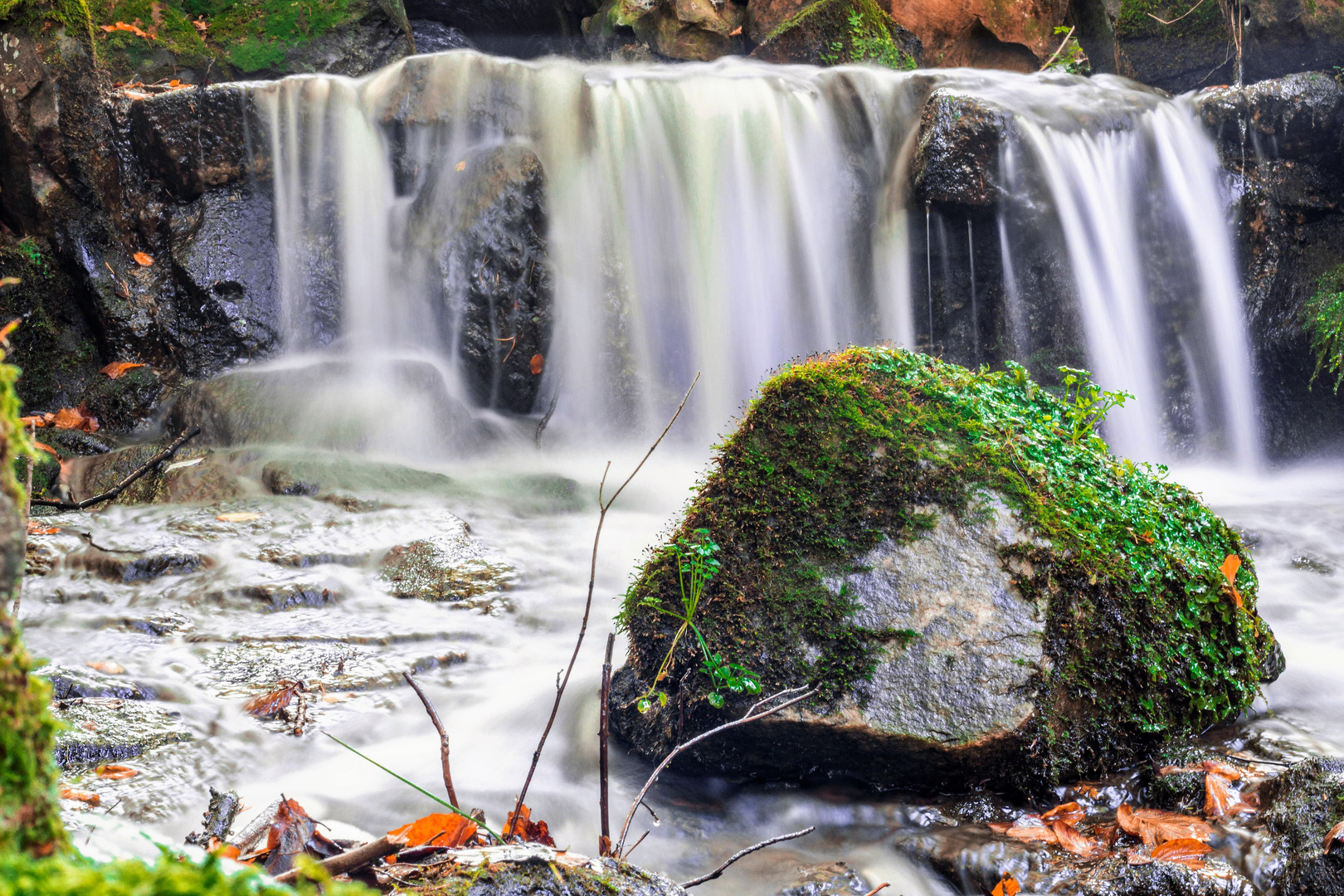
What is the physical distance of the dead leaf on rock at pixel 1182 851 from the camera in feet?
7.66

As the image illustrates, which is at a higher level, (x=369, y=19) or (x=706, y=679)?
(x=369, y=19)

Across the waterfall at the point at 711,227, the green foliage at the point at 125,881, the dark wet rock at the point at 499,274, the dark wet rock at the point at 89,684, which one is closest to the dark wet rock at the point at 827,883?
the green foliage at the point at 125,881

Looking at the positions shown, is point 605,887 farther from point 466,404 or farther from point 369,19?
point 369,19

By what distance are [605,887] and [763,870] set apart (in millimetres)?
1352

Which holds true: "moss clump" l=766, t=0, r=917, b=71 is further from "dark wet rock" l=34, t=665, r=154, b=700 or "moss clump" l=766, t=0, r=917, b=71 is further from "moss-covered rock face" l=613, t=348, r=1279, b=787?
"dark wet rock" l=34, t=665, r=154, b=700

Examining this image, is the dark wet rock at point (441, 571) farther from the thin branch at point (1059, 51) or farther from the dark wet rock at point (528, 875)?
the thin branch at point (1059, 51)

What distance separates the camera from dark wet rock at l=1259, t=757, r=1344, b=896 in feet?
7.12

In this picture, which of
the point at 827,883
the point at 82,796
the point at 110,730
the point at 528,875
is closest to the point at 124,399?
the point at 110,730

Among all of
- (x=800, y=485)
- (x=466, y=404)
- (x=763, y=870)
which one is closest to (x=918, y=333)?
(x=466, y=404)

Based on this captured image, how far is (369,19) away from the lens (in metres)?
10.8

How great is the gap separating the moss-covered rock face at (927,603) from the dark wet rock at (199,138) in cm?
793

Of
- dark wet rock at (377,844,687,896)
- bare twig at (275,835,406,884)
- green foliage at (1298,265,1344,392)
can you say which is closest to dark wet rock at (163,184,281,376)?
bare twig at (275,835,406,884)

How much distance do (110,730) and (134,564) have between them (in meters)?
2.18

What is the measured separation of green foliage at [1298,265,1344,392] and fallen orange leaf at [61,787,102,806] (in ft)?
33.1
